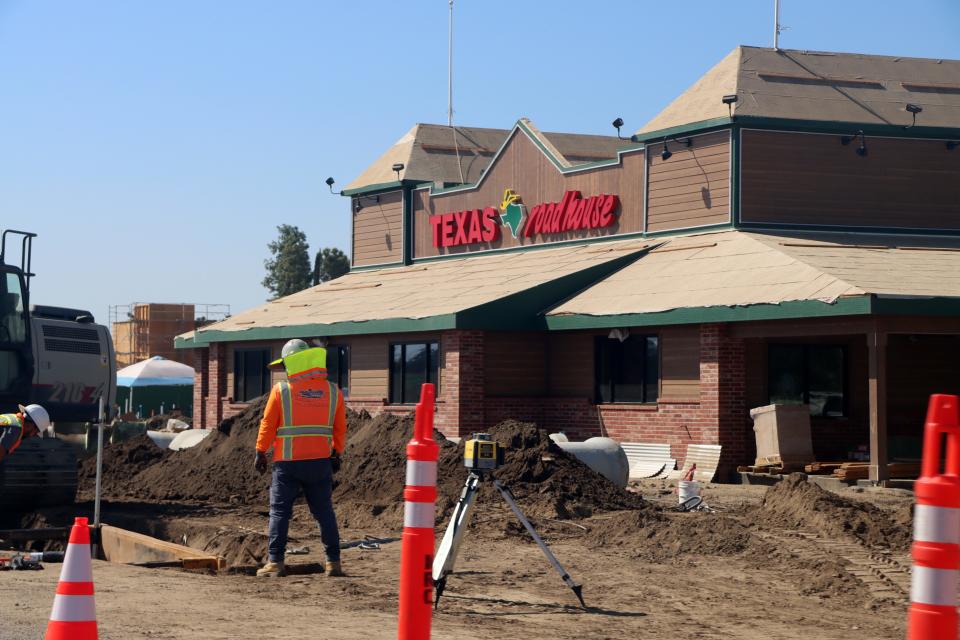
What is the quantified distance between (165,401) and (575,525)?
152ft

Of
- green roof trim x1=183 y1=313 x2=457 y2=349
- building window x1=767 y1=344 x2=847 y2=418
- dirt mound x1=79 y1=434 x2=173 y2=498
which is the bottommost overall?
dirt mound x1=79 y1=434 x2=173 y2=498

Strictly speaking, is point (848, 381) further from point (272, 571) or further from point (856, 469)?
point (272, 571)

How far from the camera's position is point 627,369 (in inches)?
1071

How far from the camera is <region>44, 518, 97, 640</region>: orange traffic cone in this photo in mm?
6504

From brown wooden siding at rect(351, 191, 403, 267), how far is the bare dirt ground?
2192cm

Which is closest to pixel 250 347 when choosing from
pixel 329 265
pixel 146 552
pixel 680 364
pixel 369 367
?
pixel 369 367

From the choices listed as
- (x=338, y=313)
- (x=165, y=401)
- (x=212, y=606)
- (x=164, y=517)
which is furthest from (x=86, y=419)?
(x=165, y=401)

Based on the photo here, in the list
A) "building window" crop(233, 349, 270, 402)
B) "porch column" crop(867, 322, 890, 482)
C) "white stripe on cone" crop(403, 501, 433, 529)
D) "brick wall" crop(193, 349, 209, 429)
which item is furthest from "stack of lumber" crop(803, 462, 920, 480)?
"brick wall" crop(193, 349, 209, 429)

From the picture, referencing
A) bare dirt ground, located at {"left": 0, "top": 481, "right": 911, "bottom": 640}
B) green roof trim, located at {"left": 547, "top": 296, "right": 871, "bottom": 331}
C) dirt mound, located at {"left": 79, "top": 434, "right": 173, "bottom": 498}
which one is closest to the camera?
bare dirt ground, located at {"left": 0, "top": 481, "right": 911, "bottom": 640}

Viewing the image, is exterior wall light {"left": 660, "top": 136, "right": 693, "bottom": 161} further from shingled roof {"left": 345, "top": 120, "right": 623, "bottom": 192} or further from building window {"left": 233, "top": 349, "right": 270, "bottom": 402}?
building window {"left": 233, "top": 349, "right": 270, "bottom": 402}

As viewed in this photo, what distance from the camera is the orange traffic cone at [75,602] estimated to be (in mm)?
6504

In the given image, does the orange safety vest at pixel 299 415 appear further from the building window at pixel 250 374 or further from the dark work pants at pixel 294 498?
the building window at pixel 250 374

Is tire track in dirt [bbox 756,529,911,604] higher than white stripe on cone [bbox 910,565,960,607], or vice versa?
white stripe on cone [bbox 910,565,960,607]

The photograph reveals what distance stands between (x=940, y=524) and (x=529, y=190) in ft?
96.1
